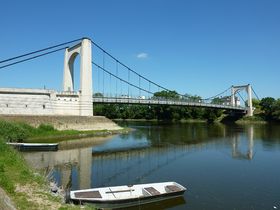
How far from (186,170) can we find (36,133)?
19.1 meters

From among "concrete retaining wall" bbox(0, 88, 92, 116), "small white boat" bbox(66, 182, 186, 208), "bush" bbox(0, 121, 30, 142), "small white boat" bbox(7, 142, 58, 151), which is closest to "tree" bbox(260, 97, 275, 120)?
"concrete retaining wall" bbox(0, 88, 92, 116)

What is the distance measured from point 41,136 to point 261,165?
2096 cm

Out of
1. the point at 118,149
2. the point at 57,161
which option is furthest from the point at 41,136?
the point at 57,161

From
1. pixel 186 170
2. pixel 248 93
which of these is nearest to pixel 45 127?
pixel 186 170

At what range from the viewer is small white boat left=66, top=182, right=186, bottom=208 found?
11.5m

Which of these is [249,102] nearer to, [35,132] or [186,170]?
[35,132]

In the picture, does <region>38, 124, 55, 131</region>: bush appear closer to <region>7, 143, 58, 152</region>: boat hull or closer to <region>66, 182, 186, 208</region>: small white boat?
<region>7, 143, 58, 152</region>: boat hull

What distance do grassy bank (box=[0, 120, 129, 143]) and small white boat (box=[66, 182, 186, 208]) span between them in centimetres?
1607

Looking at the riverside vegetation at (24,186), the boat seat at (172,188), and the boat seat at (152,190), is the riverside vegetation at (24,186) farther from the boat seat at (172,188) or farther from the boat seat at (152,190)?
the boat seat at (172,188)

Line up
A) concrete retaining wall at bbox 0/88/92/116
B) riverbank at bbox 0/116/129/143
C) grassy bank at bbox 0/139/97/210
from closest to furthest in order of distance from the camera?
grassy bank at bbox 0/139/97/210 → riverbank at bbox 0/116/129/143 → concrete retaining wall at bbox 0/88/92/116

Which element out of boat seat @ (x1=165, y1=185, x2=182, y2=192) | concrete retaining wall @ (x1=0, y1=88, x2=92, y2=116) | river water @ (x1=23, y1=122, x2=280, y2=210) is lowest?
river water @ (x1=23, y1=122, x2=280, y2=210)

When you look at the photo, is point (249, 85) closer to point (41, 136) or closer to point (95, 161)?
point (41, 136)

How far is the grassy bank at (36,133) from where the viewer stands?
2862 centimetres

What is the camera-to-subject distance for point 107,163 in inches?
856
